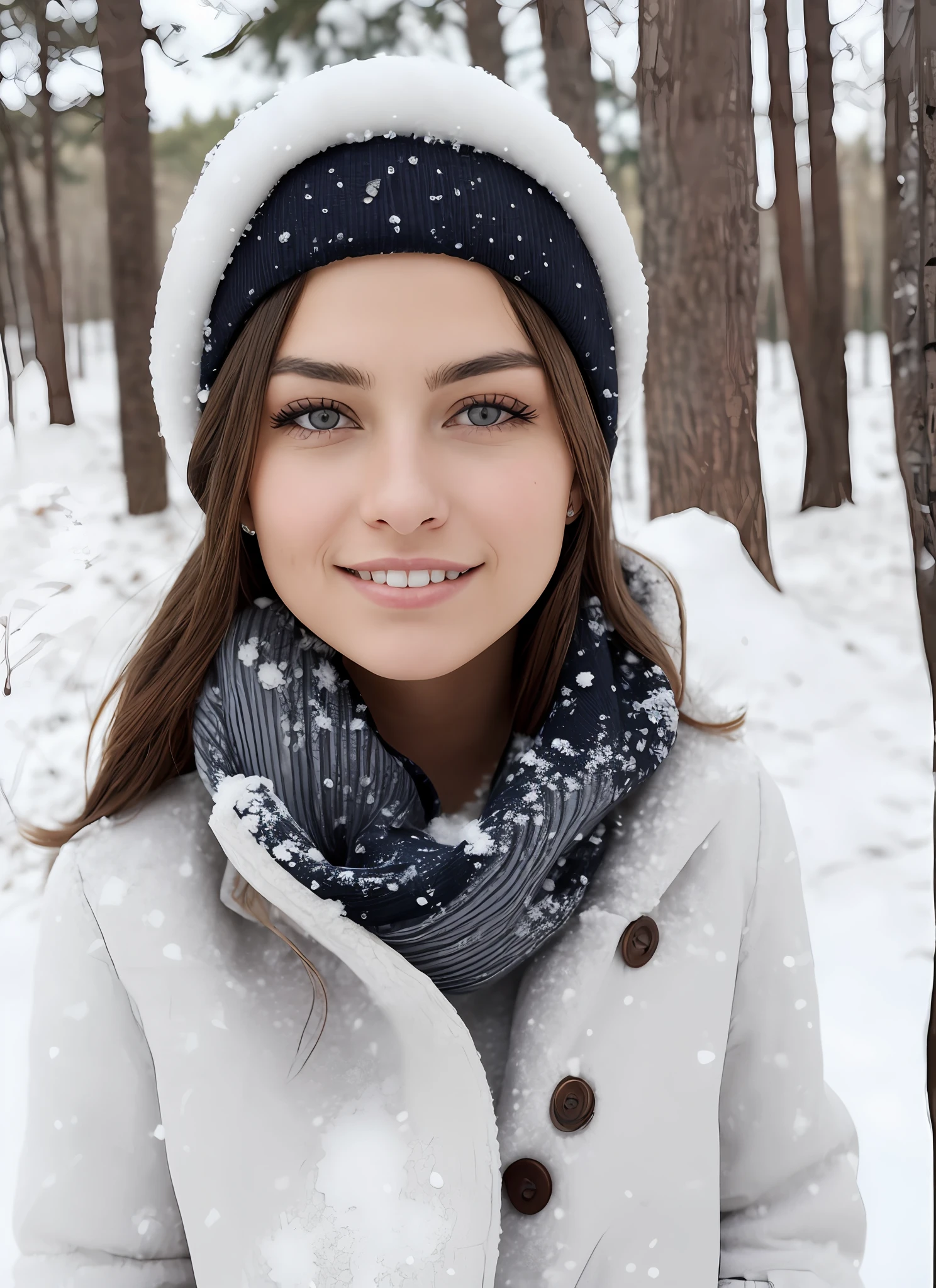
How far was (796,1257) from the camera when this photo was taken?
1266 mm

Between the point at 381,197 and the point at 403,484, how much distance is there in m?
0.32

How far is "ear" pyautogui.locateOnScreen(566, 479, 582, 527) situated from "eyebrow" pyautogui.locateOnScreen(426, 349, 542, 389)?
0.69ft

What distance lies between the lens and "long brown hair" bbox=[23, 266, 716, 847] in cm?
110

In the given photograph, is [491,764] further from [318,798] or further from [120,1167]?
[120,1167]

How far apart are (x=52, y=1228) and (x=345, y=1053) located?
0.38 meters

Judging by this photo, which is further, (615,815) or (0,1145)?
(0,1145)

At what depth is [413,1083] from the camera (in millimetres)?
1096

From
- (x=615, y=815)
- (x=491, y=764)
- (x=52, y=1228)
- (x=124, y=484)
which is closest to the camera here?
(x=52, y=1228)

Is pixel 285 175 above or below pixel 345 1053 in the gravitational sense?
above

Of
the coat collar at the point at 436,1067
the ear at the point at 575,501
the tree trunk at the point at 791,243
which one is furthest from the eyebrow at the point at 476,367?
the tree trunk at the point at 791,243

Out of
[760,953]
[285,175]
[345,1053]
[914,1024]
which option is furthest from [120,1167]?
[914,1024]

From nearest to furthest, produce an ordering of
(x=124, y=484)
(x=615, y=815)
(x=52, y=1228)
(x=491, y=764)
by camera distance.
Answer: (x=52, y=1228) < (x=615, y=815) < (x=491, y=764) < (x=124, y=484)

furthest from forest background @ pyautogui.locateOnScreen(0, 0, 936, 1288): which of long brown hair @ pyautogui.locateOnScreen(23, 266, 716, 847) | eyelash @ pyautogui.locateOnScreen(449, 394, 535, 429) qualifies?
eyelash @ pyautogui.locateOnScreen(449, 394, 535, 429)

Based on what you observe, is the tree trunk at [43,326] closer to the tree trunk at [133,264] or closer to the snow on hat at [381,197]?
the tree trunk at [133,264]
